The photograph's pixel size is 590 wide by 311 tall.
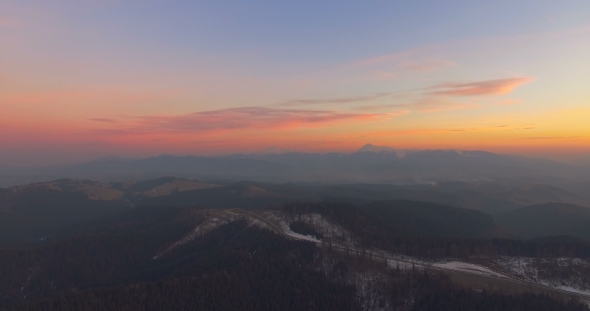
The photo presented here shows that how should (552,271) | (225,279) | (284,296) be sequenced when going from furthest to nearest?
(552,271), (225,279), (284,296)

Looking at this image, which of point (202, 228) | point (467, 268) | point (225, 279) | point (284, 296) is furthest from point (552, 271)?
point (202, 228)

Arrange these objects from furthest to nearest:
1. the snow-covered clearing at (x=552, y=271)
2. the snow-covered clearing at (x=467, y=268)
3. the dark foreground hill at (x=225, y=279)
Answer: the snow-covered clearing at (x=467, y=268), the snow-covered clearing at (x=552, y=271), the dark foreground hill at (x=225, y=279)

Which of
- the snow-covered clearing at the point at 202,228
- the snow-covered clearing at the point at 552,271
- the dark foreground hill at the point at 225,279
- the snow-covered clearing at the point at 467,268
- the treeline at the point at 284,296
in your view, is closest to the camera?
the treeline at the point at 284,296

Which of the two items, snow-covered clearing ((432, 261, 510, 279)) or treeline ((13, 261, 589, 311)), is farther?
snow-covered clearing ((432, 261, 510, 279))

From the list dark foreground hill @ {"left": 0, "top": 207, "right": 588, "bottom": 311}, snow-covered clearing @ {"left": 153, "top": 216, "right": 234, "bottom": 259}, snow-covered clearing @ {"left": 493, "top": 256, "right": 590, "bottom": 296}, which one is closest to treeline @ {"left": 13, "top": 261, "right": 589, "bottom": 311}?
dark foreground hill @ {"left": 0, "top": 207, "right": 588, "bottom": 311}

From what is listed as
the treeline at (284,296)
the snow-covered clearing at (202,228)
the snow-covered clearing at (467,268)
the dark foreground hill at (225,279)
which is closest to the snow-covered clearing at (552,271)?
the snow-covered clearing at (467,268)

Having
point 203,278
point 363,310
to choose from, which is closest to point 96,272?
point 203,278

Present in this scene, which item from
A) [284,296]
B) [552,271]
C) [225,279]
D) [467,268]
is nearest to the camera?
[284,296]

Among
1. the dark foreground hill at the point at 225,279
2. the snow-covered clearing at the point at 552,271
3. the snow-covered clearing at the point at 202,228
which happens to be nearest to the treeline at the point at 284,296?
the dark foreground hill at the point at 225,279

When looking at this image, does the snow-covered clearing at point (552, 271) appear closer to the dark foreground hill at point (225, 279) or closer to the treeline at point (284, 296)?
the treeline at point (284, 296)

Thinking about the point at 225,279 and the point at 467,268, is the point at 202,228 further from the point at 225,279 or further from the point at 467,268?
the point at 467,268

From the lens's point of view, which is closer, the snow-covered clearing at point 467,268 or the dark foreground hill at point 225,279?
the dark foreground hill at point 225,279

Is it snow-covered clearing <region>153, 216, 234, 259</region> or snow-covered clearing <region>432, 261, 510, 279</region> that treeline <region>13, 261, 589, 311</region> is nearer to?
snow-covered clearing <region>432, 261, 510, 279</region>
